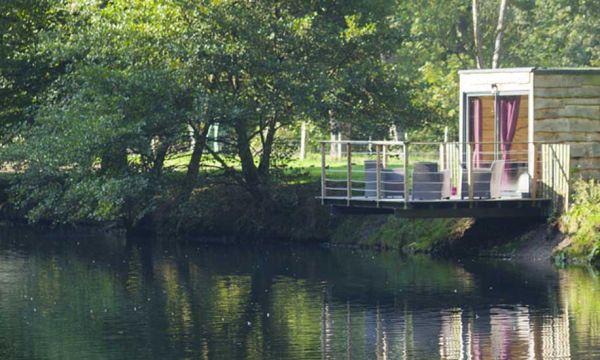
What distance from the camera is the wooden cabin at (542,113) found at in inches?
1336

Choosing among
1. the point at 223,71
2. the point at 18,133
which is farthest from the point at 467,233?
the point at 18,133

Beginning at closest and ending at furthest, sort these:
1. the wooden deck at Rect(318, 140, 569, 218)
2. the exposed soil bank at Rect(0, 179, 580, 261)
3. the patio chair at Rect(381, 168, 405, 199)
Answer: the wooden deck at Rect(318, 140, 569, 218)
the patio chair at Rect(381, 168, 405, 199)
the exposed soil bank at Rect(0, 179, 580, 261)

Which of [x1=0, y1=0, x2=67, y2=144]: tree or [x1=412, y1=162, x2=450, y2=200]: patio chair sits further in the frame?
[x1=0, y1=0, x2=67, y2=144]: tree

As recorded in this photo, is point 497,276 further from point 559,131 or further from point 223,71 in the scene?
point 223,71

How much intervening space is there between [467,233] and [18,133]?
42.9 ft

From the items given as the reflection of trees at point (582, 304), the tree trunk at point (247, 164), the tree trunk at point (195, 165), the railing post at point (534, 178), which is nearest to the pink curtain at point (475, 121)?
the railing post at point (534, 178)

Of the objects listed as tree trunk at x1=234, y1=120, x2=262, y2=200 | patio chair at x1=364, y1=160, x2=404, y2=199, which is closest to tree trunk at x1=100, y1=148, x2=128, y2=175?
tree trunk at x1=234, y1=120, x2=262, y2=200

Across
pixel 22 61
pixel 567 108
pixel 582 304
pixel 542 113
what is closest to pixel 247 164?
pixel 22 61

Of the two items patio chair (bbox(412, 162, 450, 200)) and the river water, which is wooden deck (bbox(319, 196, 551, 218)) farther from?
the river water

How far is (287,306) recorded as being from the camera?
89.2 ft

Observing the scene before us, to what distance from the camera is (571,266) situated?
32031 millimetres

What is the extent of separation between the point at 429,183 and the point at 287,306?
22.0 feet

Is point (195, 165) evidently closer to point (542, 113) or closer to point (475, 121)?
point (475, 121)

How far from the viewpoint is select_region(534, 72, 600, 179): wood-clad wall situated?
3416cm
